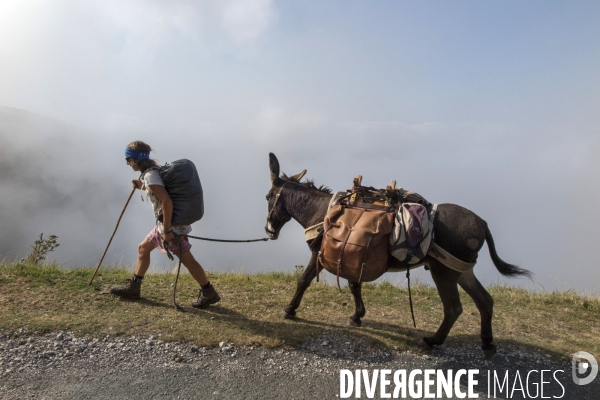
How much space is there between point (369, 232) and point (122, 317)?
3.03 meters

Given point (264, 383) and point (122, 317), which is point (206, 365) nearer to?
point (264, 383)

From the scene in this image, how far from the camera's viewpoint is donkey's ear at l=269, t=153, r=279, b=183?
19.0ft

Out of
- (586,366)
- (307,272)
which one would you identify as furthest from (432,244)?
(586,366)

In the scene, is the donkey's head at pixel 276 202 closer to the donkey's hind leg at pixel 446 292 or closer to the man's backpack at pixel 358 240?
the man's backpack at pixel 358 240

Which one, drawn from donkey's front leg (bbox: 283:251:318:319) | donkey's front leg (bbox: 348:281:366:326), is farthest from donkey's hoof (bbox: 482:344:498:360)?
donkey's front leg (bbox: 283:251:318:319)

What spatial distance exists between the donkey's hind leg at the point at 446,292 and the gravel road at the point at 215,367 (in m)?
0.21

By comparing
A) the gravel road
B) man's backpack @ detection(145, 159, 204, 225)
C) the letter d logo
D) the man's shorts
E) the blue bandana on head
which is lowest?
the gravel road

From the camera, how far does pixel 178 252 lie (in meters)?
5.53

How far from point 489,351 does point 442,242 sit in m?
1.38

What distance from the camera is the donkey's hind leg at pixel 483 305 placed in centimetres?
486

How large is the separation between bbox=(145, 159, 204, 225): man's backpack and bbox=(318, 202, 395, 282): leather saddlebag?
174 centimetres

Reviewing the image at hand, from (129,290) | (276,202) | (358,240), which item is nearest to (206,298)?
(129,290)

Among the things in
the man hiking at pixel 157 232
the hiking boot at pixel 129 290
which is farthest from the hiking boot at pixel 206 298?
the hiking boot at pixel 129 290

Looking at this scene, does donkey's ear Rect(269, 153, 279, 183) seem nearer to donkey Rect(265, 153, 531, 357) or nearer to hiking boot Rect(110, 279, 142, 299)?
donkey Rect(265, 153, 531, 357)
